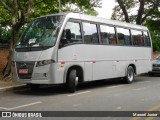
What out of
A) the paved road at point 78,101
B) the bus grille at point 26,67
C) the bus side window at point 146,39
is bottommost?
the paved road at point 78,101

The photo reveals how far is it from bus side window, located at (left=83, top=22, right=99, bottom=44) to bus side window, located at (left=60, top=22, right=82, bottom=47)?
41 cm

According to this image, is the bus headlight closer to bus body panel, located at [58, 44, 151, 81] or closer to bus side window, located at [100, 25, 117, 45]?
bus body panel, located at [58, 44, 151, 81]

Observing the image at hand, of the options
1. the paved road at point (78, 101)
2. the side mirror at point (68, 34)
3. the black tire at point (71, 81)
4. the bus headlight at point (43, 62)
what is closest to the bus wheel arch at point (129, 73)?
the paved road at point (78, 101)

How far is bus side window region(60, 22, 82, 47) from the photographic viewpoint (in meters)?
11.2

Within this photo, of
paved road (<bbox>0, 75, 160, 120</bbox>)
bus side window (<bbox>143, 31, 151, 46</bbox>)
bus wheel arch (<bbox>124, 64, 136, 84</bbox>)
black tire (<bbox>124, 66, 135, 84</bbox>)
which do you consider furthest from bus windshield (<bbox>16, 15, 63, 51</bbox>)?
bus side window (<bbox>143, 31, 151, 46</bbox>)

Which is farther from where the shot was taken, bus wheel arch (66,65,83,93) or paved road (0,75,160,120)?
bus wheel arch (66,65,83,93)

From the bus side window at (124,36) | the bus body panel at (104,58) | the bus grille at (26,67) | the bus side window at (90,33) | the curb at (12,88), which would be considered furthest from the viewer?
the bus side window at (124,36)

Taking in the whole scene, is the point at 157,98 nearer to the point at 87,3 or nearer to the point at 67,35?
the point at 67,35

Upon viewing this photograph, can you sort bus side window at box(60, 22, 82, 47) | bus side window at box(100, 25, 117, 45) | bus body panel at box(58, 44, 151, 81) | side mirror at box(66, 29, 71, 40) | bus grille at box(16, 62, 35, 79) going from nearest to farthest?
bus grille at box(16, 62, 35, 79) < bus side window at box(60, 22, 82, 47) < side mirror at box(66, 29, 71, 40) < bus body panel at box(58, 44, 151, 81) < bus side window at box(100, 25, 117, 45)

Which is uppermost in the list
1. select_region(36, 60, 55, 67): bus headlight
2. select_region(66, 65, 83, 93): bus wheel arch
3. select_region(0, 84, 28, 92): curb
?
select_region(36, 60, 55, 67): bus headlight

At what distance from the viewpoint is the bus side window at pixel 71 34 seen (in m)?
11.2

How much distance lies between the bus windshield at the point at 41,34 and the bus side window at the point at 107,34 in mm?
2617

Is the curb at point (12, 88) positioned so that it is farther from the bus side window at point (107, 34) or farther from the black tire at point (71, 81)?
the bus side window at point (107, 34)

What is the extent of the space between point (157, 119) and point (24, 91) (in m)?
6.29
